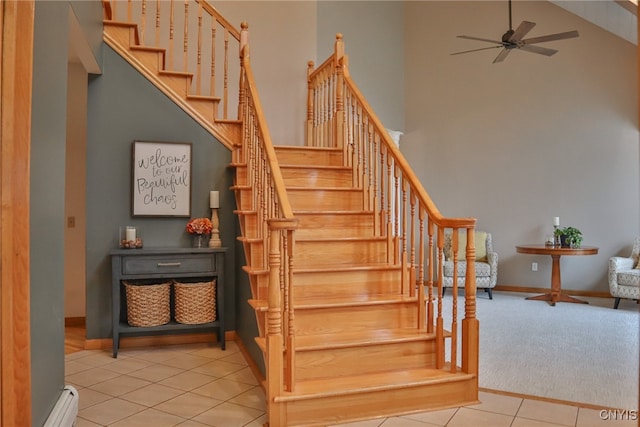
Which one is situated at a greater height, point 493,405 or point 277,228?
point 277,228

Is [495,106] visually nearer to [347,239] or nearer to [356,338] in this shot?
[347,239]

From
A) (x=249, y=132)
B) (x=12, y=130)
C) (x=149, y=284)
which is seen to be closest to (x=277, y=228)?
(x=12, y=130)

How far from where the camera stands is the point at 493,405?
280 cm

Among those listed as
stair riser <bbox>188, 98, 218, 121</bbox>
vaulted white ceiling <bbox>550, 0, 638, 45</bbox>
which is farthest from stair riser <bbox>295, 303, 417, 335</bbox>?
vaulted white ceiling <bbox>550, 0, 638, 45</bbox>

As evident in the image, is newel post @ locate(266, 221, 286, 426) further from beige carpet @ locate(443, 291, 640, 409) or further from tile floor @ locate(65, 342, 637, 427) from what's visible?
beige carpet @ locate(443, 291, 640, 409)

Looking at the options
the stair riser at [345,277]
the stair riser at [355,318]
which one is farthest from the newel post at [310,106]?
the stair riser at [355,318]

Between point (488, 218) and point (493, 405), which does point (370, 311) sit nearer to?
point (493, 405)

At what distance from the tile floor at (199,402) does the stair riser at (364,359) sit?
0.32 m

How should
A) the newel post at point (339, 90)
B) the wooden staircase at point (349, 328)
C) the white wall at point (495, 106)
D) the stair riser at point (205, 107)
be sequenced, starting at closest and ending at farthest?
the wooden staircase at point (349, 328), the stair riser at point (205, 107), the newel post at point (339, 90), the white wall at point (495, 106)

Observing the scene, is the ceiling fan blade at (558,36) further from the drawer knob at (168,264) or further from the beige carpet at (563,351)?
the drawer knob at (168,264)

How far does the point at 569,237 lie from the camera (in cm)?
605

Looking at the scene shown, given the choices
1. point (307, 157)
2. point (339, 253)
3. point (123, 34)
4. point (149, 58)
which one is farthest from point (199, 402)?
point (123, 34)

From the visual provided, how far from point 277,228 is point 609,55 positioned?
5.95 meters

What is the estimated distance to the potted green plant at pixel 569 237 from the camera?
6.04 metres
